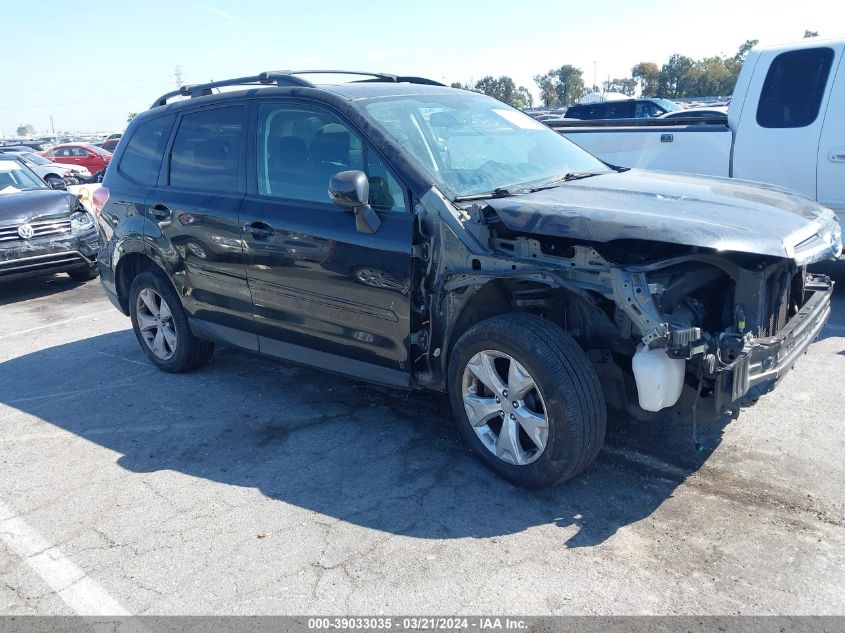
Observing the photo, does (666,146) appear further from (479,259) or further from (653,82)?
(653,82)

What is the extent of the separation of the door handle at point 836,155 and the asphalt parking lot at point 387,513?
6.76 ft

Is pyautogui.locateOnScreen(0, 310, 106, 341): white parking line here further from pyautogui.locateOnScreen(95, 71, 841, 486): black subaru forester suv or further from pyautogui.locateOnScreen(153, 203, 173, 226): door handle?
pyautogui.locateOnScreen(153, 203, 173, 226): door handle

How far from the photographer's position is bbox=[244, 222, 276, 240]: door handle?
4.31m

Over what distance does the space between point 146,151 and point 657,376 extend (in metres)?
4.17

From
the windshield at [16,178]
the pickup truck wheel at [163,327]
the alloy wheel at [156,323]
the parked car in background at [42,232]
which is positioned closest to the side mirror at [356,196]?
the pickup truck wheel at [163,327]

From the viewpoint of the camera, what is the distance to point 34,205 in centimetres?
884

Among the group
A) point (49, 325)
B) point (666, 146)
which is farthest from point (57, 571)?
point (666, 146)

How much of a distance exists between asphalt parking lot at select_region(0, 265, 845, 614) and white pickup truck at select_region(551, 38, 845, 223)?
6.79 feet

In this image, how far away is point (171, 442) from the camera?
171 inches

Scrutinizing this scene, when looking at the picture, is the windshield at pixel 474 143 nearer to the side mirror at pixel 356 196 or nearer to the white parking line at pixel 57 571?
the side mirror at pixel 356 196

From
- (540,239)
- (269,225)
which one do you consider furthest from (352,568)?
(269,225)

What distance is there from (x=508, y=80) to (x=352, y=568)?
73937mm

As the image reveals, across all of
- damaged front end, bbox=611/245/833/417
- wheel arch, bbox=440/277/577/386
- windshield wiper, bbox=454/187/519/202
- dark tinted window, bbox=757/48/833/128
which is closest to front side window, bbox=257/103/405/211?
windshield wiper, bbox=454/187/519/202

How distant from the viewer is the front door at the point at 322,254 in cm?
383
